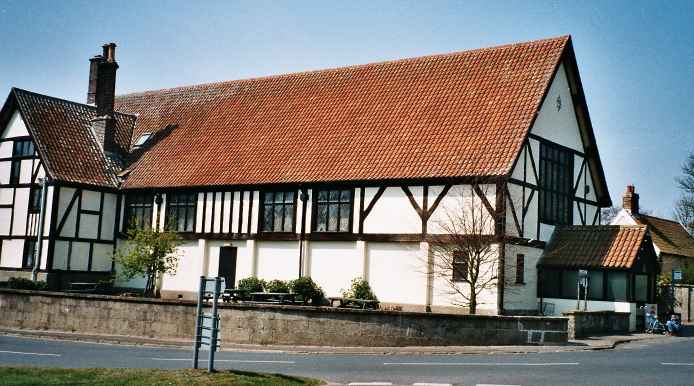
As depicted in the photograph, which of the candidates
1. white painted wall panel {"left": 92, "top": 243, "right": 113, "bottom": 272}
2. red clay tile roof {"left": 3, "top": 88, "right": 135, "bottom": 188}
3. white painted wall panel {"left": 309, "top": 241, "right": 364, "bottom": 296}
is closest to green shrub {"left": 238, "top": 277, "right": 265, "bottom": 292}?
white painted wall panel {"left": 309, "top": 241, "right": 364, "bottom": 296}

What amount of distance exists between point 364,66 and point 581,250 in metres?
13.8

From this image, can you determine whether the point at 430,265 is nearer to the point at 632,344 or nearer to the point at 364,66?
the point at 632,344

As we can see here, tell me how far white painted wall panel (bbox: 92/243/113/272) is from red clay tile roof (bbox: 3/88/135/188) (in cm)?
304

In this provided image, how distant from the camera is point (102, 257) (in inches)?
1510

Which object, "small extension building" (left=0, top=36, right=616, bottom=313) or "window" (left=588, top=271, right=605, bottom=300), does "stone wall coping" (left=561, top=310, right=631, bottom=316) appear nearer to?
"window" (left=588, top=271, right=605, bottom=300)

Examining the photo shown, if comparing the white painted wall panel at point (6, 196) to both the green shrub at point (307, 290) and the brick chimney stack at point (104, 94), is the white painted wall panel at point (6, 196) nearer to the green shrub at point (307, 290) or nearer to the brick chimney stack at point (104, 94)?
the brick chimney stack at point (104, 94)

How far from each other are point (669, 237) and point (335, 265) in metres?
30.6

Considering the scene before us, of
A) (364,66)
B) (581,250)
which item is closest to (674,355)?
(581,250)

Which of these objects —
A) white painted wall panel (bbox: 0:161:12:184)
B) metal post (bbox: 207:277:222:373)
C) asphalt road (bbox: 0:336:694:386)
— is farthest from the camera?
white painted wall panel (bbox: 0:161:12:184)

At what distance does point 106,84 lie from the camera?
4194cm

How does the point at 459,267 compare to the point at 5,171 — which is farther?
the point at 5,171

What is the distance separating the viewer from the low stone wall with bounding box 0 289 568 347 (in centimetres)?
Result: 2255

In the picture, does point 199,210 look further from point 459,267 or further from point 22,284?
point 459,267

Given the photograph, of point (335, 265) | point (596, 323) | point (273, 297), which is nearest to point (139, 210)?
point (273, 297)
